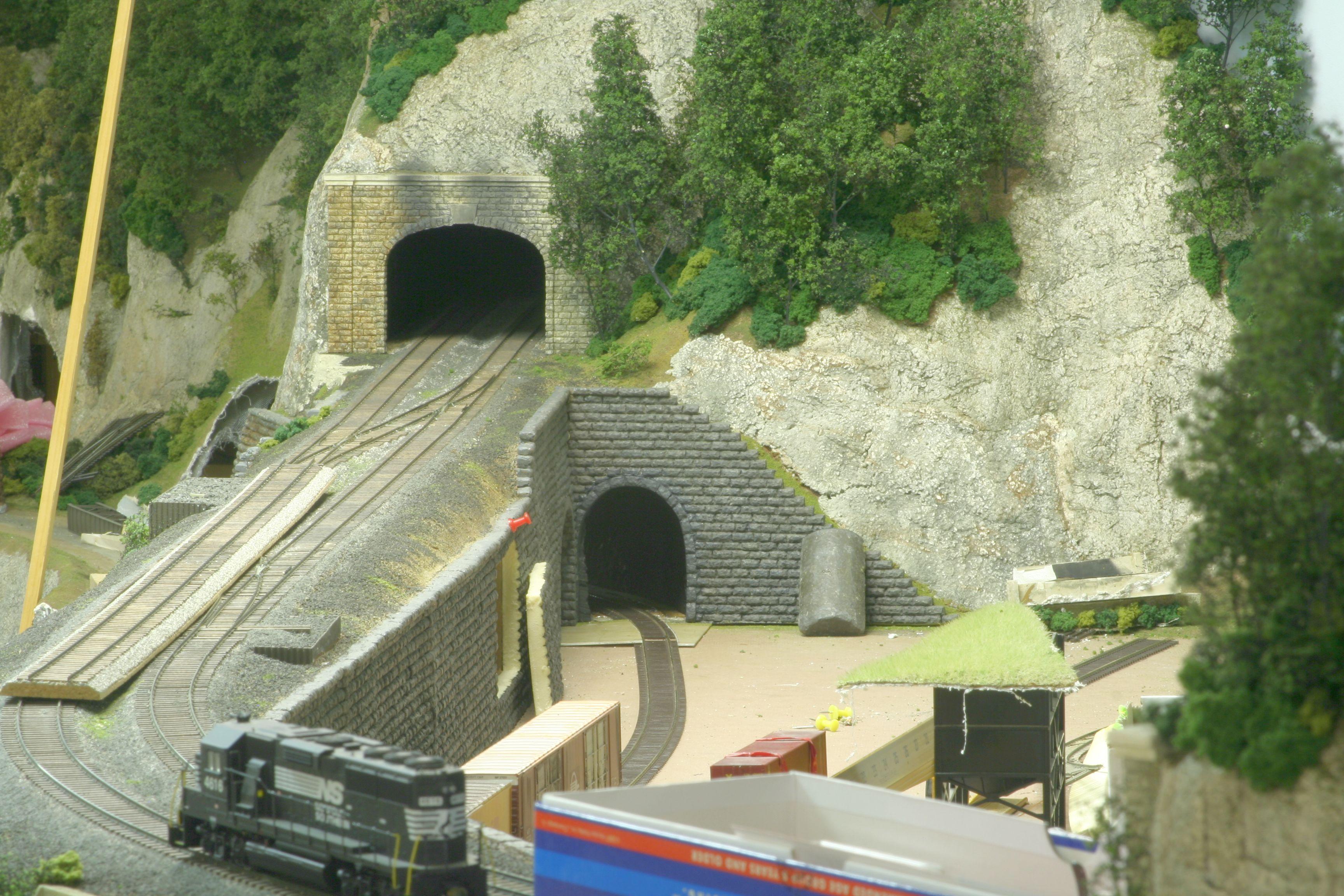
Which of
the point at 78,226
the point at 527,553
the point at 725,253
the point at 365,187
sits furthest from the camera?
the point at 78,226

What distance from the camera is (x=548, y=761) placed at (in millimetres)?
15188

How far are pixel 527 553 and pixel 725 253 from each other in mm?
9291

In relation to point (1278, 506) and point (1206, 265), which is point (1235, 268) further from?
point (1278, 506)

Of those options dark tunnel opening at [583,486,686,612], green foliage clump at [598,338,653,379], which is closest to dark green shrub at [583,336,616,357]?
green foliage clump at [598,338,653,379]

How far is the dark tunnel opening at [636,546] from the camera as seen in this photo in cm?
3114

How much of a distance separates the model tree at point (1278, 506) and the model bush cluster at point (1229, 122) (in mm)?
19074

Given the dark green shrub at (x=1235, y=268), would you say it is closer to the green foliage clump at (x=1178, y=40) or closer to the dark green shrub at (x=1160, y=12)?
the green foliage clump at (x=1178, y=40)

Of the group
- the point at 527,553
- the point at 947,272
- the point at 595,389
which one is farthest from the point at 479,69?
the point at 527,553

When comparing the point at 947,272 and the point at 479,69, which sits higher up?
the point at 479,69

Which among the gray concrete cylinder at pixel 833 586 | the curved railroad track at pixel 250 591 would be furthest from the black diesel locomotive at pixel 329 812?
the gray concrete cylinder at pixel 833 586

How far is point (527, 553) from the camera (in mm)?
23547

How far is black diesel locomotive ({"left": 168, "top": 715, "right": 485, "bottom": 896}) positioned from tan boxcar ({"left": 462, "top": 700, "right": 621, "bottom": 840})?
85.3 inches

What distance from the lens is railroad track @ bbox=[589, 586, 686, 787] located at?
19828 millimetres

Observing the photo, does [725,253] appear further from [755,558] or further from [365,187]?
[365,187]
